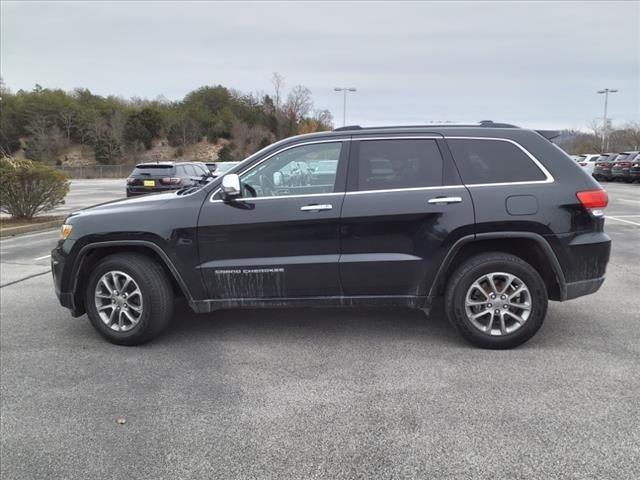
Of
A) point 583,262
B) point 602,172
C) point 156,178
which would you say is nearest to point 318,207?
point 583,262

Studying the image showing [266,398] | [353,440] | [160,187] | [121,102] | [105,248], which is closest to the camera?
[353,440]

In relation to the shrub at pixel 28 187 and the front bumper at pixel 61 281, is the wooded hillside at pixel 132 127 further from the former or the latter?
the front bumper at pixel 61 281

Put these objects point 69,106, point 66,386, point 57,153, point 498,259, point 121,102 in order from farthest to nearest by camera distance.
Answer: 1. point 121,102
2. point 69,106
3. point 57,153
4. point 498,259
5. point 66,386

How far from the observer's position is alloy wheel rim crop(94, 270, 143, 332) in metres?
4.49

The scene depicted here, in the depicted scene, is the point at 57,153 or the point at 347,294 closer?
the point at 347,294

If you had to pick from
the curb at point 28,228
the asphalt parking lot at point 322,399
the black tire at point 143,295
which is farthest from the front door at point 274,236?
the curb at point 28,228

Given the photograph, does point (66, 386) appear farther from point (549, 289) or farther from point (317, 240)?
point (549, 289)

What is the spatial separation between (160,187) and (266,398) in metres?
14.0

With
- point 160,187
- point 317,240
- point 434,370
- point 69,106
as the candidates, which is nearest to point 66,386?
point 317,240

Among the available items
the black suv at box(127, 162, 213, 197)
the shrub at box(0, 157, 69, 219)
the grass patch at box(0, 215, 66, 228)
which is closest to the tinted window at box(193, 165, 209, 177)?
the black suv at box(127, 162, 213, 197)

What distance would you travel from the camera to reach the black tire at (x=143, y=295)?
4.43 m

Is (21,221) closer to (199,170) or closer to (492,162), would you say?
(199,170)

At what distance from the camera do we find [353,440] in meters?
3.01

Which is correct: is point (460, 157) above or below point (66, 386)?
above
